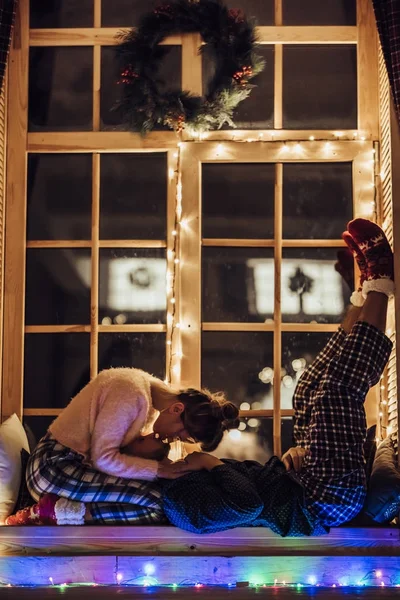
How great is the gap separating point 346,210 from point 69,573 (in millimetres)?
2431

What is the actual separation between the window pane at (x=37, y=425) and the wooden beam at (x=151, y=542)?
1069mm

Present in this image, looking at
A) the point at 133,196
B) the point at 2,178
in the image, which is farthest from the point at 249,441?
the point at 2,178

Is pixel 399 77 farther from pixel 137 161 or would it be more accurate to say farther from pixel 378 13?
pixel 137 161

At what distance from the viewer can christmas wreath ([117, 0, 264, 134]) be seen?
4.65m

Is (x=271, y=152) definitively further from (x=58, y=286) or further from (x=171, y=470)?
(x=171, y=470)

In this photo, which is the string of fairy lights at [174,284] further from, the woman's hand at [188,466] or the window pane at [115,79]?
the woman's hand at [188,466]

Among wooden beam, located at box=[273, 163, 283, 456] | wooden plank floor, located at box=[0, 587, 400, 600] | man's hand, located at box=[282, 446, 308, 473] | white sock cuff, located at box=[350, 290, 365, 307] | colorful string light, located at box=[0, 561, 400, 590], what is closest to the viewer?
wooden plank floor, located at box=[0, 587, 400, 600]

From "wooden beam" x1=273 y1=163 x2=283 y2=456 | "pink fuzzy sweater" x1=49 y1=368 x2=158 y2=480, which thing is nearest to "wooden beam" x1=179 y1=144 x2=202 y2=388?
"wooden beam" x1=273 y1=163 x2=283 y2=456

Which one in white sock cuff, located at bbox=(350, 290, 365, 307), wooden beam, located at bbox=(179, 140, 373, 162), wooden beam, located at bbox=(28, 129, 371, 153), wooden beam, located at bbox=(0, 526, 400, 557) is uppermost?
wooden beam, located at bbox=(28, 129, 371, 153)

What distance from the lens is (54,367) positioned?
15.4 feet

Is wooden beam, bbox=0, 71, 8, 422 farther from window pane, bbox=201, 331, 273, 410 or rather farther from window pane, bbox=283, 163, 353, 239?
window pane, bbox=283, 163, 353, 239

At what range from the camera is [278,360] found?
15.3ft

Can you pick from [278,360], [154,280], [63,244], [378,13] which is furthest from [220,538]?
[378,13]

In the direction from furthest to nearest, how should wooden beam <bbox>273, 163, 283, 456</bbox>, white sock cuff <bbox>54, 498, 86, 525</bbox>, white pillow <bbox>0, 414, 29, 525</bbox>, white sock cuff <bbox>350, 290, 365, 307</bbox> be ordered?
wooden beam <bbox>273, 163, 283, 456</bbox> → white sock cuff <bbox>350, 290, 365, 307</bbox> → white pillow <bbox>0, 414, 29, 525</bbox> → white sock cuff <bbox>54, 498, 86, 525</bbox>
